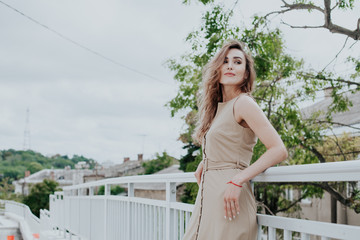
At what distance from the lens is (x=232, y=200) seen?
6.57 feet

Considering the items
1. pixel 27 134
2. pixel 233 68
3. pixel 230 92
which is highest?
pixel 27 134

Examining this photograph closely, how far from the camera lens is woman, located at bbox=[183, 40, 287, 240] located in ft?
6.63

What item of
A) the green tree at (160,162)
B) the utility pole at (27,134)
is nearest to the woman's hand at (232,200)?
the green tree at (160,162)

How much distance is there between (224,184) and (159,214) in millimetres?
1615

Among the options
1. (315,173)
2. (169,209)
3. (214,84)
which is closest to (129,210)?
(169,209)

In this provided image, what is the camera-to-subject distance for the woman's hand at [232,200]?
6.57 feet

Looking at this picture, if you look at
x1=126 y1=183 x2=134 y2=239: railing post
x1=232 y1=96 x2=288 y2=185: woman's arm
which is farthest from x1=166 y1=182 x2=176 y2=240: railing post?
x1=232 y1=96 x2=288 y2=185: woman's arm

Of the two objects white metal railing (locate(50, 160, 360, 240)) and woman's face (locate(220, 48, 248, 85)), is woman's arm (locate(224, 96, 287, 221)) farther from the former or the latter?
woman's face (locate(220, 48, 248, 85))

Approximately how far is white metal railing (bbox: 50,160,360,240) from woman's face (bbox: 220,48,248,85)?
56 centimetres

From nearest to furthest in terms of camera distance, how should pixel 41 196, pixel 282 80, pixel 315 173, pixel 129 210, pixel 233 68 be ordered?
pixel 315 173 < pixel 233 68 < pixel 129 210 < pixel 282 80 < pixel 41 196

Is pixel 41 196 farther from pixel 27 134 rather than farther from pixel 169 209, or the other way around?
pixel 27 134

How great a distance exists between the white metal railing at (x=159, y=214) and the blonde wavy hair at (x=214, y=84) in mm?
485

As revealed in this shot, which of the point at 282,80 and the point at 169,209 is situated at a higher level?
the point at 282,80

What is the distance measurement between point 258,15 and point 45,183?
3461 cm
